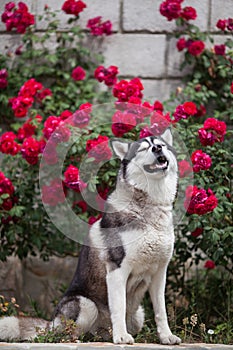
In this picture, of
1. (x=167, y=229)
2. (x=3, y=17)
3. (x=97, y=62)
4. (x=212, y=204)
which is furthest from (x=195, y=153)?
(x=3, y=17)

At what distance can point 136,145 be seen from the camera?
369 cm

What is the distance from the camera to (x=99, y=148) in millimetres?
4227

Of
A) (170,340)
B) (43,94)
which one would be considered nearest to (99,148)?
(43,94)

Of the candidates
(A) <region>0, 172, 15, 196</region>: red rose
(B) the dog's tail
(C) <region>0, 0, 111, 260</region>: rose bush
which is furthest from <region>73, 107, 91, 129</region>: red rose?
(B) the dog's tail

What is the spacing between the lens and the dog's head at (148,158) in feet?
11.7

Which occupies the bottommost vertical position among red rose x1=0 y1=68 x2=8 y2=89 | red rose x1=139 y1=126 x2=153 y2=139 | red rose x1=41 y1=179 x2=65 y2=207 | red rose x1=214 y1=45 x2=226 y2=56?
red rose x1=41 y1=179 x2=65 y2=207

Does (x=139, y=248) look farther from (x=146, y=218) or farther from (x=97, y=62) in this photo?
(x=97, y=62)

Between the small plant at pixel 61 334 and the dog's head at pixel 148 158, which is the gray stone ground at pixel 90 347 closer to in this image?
the small plant at pixel 61 334

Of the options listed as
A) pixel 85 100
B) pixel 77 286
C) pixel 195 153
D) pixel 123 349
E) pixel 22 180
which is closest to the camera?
pixel 123 349

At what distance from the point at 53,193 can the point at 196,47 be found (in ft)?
6.07

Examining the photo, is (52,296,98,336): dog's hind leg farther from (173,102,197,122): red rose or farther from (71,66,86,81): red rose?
(71,66,86,81): red rose

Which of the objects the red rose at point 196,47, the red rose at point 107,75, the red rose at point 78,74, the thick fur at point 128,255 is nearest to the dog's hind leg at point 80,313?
the thick fur at point 128,255

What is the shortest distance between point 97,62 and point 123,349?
3.04 metres

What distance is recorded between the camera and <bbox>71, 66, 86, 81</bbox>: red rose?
531cm
